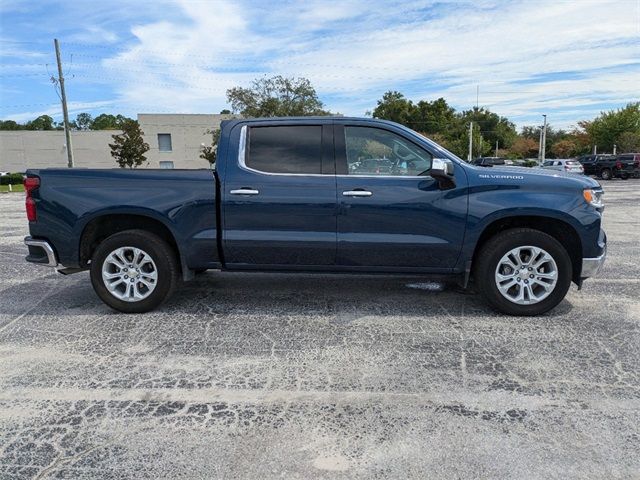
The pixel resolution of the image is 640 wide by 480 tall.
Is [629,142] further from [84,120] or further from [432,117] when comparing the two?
[84,120]

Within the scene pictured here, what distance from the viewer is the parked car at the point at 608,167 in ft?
107

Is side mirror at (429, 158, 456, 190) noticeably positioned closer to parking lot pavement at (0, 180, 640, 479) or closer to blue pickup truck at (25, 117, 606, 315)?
blue pickup truck at (25, 117, 606, 315)

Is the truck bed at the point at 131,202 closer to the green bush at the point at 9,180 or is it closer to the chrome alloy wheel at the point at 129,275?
the chrome alloy wheel at the point at 129,275

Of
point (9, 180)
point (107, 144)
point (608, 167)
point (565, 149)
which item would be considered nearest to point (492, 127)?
point (565, 149)

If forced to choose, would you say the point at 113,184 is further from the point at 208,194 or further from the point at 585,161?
the point at 585,161

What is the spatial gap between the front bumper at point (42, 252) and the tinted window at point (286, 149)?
212 cm

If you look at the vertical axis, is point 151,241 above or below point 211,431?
above

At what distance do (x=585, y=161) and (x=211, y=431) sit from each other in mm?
A: 39232

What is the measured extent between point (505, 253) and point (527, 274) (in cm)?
30

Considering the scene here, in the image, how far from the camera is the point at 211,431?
2.91 m

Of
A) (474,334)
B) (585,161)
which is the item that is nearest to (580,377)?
(474,334)

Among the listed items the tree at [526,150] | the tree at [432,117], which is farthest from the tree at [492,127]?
the tree at [432,117]

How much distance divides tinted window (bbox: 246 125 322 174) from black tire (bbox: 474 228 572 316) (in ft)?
5.91

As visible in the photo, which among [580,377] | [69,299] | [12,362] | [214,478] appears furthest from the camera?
[69,299]
